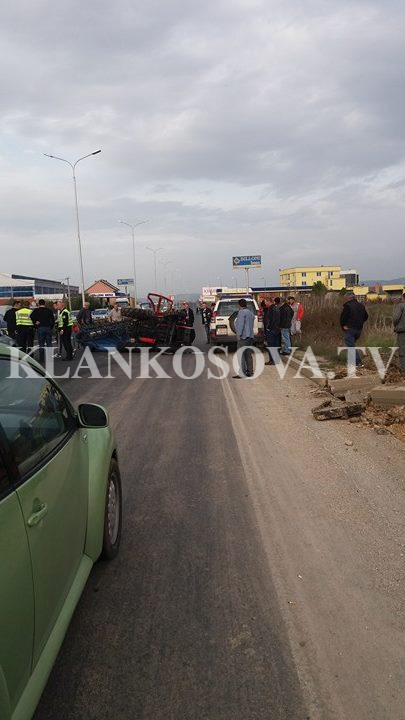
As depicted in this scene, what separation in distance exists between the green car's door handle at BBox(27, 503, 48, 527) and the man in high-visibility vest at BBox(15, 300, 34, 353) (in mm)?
14523

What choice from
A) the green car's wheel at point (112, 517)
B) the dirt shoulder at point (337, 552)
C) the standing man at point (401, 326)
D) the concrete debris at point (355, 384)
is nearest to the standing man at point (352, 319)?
the standing man at point (401, 326)

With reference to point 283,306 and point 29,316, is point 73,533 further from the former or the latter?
point 29,316

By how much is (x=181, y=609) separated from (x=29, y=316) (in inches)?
558

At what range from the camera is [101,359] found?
1775cm

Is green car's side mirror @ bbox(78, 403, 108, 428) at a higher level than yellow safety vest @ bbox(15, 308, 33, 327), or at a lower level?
higher

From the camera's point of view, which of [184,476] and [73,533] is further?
[184,476]

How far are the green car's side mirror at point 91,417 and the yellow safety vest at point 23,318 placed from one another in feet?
44.0

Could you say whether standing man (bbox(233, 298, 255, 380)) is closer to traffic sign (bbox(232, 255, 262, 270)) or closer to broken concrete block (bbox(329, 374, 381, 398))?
broken concrete block (bbox(329, 374, 381, 398))

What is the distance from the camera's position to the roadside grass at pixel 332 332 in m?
13.7

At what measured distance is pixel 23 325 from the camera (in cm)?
1614

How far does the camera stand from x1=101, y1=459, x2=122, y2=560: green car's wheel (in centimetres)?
360

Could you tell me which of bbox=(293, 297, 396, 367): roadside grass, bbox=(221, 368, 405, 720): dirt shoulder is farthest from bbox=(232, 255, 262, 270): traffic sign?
bbox=(221, 368, 405, 720): dirt shoulder

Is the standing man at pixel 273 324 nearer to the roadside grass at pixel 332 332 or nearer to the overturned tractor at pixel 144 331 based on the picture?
the roadside grass at pixel 332 332

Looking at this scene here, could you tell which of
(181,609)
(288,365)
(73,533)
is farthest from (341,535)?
(288,365)
